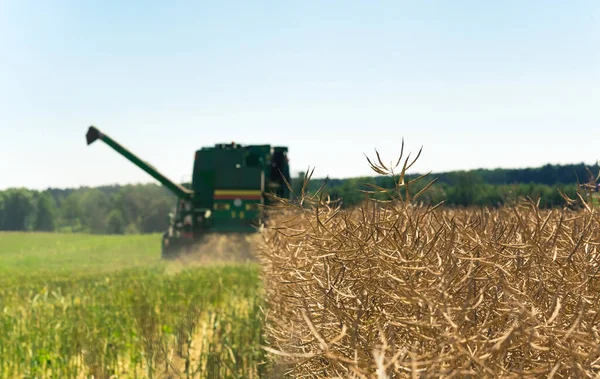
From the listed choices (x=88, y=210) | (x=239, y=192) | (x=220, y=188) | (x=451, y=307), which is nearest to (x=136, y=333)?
(x=451, y=307)

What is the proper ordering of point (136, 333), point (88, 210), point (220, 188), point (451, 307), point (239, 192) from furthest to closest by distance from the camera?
point (88, 210), point (220, 188), point (239, 192), point (136, 333), point (451, 307)

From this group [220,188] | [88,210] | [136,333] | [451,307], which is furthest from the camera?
[88,210]

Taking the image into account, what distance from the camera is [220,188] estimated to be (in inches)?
669

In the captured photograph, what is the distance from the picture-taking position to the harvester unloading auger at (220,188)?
16.8 metres

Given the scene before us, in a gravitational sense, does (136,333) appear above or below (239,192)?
below

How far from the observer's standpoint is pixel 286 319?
304 cm

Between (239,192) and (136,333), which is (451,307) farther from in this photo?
(239,192)

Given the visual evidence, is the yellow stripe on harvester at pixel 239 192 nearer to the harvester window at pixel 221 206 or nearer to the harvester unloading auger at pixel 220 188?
the harvester unloading auger at pixel 220 188

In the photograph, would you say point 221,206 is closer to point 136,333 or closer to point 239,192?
point 239,192

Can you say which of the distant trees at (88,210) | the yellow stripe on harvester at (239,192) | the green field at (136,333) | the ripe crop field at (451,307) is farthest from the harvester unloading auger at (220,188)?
the distant trees at (88,210)

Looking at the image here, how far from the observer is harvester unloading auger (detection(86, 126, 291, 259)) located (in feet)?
55.2

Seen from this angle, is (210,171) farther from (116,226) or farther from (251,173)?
(116,226)

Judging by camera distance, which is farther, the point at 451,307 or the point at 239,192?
the point at 239,192

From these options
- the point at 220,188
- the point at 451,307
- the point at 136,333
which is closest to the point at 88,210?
the point at 220,188
